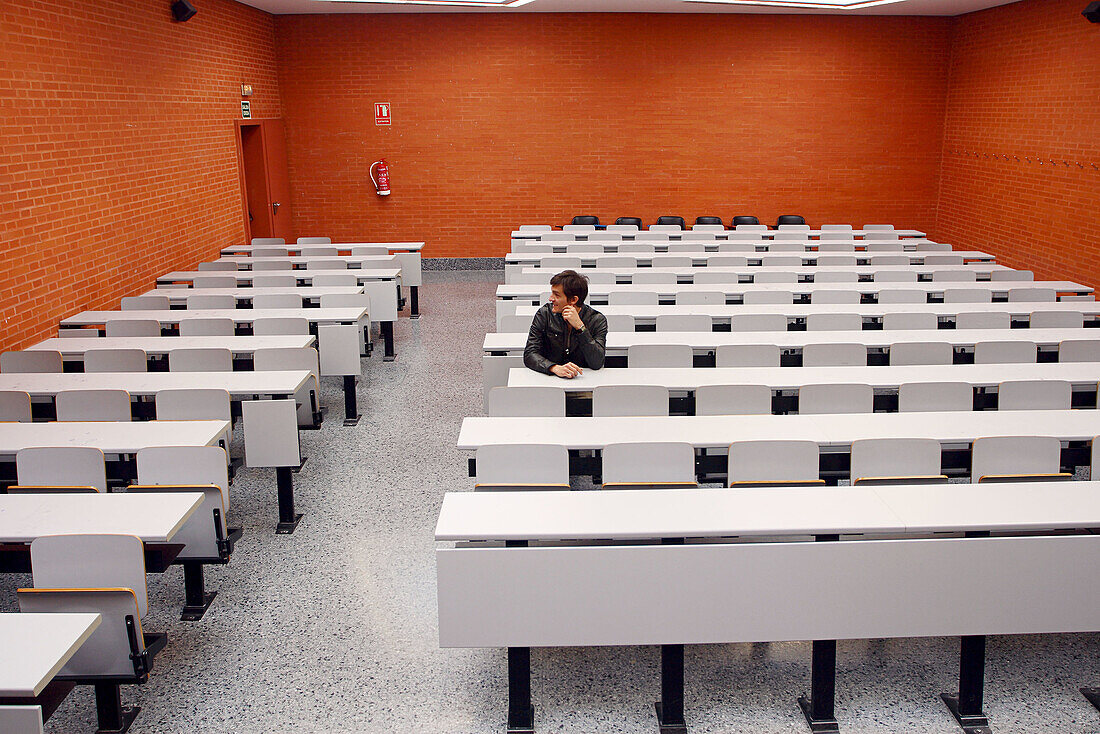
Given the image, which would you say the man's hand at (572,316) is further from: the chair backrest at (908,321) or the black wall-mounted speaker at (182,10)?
the black wall-mounted speaker at (182,10)

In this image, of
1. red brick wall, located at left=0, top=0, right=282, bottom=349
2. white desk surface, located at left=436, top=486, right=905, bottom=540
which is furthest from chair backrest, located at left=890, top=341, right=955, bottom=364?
red brick wall, located at left=0, top=0, right=282, bottom=349

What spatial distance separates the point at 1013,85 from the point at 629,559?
11.5 m

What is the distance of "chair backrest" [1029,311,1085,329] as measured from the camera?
7.07 m

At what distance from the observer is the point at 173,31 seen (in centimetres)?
980

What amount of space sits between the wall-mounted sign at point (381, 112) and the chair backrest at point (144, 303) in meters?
6.40

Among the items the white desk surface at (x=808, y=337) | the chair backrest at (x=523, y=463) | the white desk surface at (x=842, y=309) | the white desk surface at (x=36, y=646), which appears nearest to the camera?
the white desk surface at (x=36, y=646)

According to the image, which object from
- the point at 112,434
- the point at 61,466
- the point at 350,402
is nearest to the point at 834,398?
the point at 350,402

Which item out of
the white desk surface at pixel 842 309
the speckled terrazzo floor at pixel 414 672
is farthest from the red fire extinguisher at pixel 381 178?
the speckled terrazzo floor at pixel 414 672

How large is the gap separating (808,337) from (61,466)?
4.91m

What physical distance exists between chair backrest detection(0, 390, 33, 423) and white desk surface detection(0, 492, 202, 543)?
1522 mm

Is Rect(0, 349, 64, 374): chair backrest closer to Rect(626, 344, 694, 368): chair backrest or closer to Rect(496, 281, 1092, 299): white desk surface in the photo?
Rect(496, 281, 1092, 299): white desk surface

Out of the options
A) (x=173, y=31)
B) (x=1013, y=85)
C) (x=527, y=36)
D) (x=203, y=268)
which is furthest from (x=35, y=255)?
(x=1013, y=85)

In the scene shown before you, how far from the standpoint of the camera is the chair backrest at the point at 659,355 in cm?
599

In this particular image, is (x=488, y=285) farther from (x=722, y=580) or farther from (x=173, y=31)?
(x=722, y=580)
